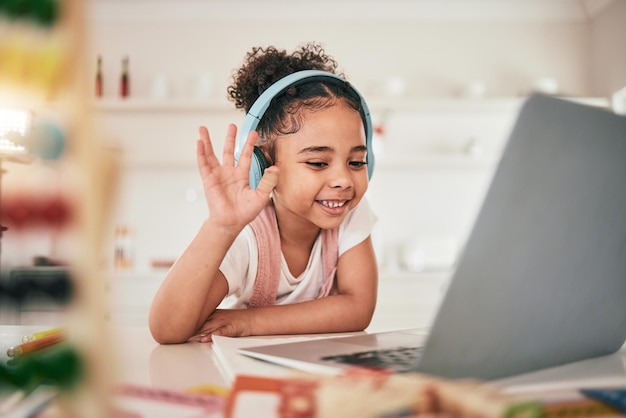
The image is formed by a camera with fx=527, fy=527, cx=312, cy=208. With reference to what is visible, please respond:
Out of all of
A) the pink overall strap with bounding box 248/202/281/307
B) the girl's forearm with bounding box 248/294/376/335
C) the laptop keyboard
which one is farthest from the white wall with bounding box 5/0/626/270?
the laptop keyboard

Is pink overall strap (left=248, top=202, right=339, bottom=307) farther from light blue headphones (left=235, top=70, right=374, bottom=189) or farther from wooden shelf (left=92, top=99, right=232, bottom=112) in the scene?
wooden shelf (left=92, top=99, right=232, bottom=112)

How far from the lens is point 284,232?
1226mm

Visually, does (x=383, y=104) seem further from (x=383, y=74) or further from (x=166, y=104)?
(x=166, y=104)

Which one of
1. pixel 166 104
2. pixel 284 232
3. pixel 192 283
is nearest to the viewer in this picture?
pixel 192 283

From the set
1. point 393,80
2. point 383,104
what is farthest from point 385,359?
point 393,80

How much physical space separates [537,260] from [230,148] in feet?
1.87

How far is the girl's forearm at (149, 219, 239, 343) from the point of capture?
780mm

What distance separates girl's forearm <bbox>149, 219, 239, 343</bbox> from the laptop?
0.93ft

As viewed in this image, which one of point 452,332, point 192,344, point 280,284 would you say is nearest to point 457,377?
point 452,332

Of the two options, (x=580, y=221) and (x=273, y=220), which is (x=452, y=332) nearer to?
(x=580, y=221)

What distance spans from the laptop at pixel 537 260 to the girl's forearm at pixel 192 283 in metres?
0.28

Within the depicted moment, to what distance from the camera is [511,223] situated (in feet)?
1.22

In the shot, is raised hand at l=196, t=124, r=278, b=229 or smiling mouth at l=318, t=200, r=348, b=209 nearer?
raised hand at l=196, t=124, r=278, b=229

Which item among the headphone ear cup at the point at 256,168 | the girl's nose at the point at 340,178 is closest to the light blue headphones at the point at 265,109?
the headphone ear cup at the point at 256,168
